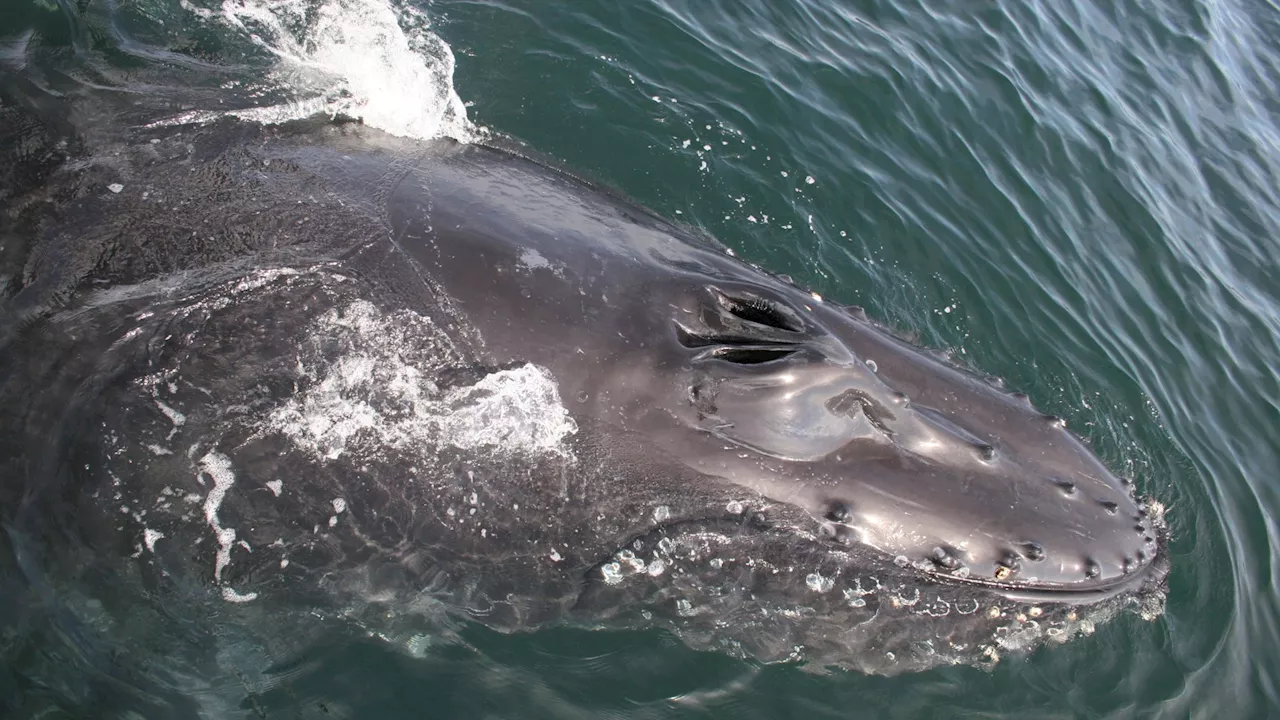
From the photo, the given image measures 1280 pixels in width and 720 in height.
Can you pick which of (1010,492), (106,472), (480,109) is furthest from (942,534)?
(480,109)

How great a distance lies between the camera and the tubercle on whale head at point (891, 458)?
553cm

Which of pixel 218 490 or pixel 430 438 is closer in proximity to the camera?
pixel 218 490

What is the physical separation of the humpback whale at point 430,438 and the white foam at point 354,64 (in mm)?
1102

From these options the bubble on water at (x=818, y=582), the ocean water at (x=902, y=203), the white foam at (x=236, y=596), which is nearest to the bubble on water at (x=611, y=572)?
the ocean water at (x=902, y=203)

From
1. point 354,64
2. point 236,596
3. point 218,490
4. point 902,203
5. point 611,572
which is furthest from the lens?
point 902,203

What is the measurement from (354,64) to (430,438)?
172 inches

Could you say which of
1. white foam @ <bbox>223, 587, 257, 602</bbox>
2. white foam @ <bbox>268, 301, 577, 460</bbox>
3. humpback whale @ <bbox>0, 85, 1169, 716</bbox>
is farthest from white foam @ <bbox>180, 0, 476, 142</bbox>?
white foam @ <bbox>223, 587, 257, 602</bbox>

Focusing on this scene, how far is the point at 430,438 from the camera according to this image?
217 inches

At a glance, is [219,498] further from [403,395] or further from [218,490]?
[403,395]

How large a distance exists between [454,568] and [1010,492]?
136 inches

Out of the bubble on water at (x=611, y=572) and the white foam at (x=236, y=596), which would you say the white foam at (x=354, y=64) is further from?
the bubble on water at (x=611, y=572)

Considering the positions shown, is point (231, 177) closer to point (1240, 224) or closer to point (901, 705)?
point (901, 705)

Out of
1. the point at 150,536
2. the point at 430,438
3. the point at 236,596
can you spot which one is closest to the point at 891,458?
the point at 430,438

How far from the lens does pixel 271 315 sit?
541cm
